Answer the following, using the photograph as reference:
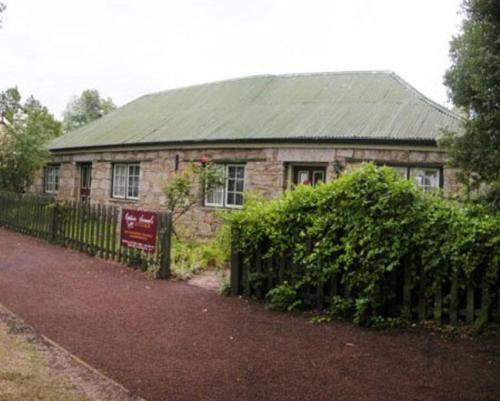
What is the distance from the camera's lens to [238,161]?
13516mm

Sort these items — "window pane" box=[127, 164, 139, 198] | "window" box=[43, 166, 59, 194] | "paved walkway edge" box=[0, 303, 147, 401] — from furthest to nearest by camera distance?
"window" box=[43, 166, 59, 194]
"window pane" box=[127, 164, 139, 198]
"paved walkway edge" box=[0, 303, 147, 401]

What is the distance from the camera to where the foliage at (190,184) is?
12102 millimetres

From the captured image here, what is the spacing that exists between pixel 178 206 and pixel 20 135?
894 cm

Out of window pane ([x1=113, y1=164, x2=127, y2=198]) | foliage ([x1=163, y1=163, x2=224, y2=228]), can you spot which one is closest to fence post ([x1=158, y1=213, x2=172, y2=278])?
foliage ([x1=163, y1=163, x2=224, y2=228])

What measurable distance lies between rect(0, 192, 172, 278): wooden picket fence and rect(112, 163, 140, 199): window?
332 cm

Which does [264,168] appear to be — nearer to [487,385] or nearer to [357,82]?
[357,82]

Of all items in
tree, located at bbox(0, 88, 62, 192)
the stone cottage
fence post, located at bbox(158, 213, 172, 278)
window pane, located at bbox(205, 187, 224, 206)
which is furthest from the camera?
tree, located at bbox(0, 88, 62, 192)

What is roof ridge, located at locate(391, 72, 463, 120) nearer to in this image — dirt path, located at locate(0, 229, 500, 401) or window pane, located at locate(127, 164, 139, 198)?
dirt path, located at locate(0, 229, 500, 401)

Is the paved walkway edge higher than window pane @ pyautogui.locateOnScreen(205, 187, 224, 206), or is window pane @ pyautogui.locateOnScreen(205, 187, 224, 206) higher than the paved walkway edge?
window pane @ pyautogui.locateOnScreen(205, 187, 224, 206)

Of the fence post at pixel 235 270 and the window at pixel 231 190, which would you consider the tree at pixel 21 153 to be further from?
the fence post at pixel 235 270

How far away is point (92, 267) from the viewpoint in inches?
379

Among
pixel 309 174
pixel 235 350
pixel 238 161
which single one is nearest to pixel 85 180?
pixel 238 161

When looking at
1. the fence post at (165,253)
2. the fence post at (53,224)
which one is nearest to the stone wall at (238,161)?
the fence post at (53,224)

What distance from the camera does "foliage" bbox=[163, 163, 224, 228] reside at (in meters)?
12.1
